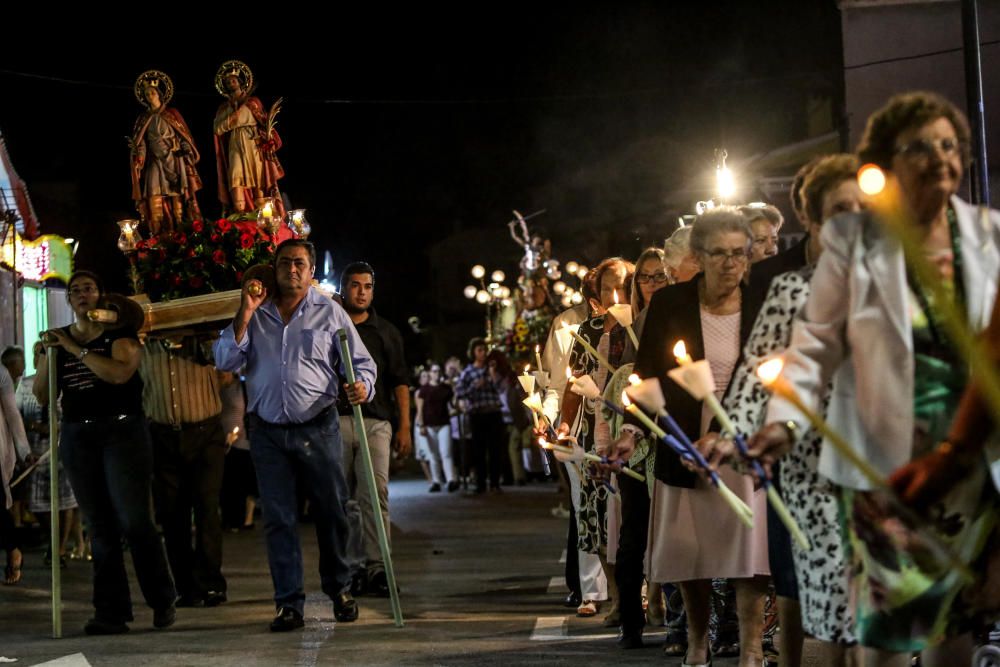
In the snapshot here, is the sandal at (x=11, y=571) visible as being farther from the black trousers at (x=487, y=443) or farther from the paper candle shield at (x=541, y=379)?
the black trousers at (x=487, y=443)

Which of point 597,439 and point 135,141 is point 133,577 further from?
point 597,439

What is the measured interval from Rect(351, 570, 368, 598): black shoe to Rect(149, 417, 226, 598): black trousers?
3.14ft

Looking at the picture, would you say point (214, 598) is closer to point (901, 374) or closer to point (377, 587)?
point (377, 587)

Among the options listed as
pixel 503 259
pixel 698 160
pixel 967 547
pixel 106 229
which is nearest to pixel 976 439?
pixel 967 547

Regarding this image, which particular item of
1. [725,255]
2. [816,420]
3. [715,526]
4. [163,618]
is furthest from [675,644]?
[816,420]

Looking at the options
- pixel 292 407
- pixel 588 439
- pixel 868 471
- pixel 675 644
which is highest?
pixel 292 407

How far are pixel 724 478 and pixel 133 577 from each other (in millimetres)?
7911

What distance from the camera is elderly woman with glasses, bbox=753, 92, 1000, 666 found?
4086mm

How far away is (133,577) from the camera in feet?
43.1

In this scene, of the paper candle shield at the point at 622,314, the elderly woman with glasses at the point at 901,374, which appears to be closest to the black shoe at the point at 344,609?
the paper candle shield at the point at 622,314

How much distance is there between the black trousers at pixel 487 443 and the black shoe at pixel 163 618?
46.1ft

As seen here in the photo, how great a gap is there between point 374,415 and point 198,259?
1.89 m

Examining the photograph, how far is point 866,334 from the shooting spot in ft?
13.6

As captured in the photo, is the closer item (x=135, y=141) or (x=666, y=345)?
(x=666, y=345)
